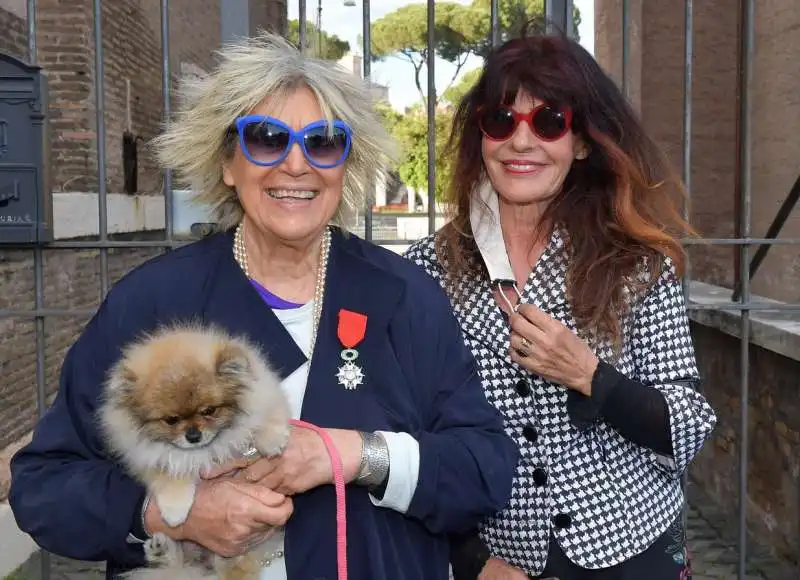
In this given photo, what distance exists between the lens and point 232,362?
6.65 feet

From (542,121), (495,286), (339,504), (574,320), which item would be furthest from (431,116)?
(339,504)

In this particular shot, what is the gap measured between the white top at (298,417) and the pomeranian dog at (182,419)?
76mm

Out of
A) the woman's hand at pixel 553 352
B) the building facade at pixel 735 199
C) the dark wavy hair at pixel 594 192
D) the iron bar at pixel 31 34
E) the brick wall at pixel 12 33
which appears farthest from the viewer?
the brick wall at pixel 12 33

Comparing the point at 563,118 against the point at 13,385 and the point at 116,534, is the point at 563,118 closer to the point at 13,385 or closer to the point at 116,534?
→ the point at 116,534

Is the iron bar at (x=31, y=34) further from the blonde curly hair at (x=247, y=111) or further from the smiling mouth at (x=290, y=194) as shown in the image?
the smiling mouth at (x=290, y=194)

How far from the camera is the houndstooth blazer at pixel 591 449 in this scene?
2381mm

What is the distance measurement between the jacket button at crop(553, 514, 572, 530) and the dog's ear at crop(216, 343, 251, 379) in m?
1.08

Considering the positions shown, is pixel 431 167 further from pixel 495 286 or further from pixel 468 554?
pixel 468 554

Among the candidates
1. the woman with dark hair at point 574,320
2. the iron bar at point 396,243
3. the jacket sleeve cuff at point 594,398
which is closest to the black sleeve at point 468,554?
the woman with dark hair at point 574,320

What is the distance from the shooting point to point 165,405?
6.68ft

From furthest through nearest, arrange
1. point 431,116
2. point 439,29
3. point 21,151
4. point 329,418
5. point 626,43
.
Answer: point 439,29 < point 431,116 < point 626,43 < point 21,151 < point 329,418

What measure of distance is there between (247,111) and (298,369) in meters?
0.77

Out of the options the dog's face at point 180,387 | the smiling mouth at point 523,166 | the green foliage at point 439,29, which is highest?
the green foliage at point 439,29

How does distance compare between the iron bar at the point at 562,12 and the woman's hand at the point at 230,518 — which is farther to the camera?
the iron bar at the point at 562,12
